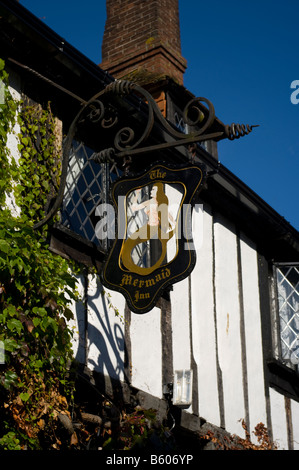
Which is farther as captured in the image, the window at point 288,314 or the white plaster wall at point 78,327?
the window at point 288,314

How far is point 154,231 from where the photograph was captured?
734 centimetres

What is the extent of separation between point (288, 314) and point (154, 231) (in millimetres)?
5362

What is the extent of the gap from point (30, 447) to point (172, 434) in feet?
7.62

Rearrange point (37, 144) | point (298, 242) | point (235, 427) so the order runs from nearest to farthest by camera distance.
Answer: point (37, 144), point (235, 427), point (298, 242)

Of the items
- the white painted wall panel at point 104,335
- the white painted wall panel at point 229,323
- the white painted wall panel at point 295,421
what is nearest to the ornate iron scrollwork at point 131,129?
the white painted wall panel at point 104,335

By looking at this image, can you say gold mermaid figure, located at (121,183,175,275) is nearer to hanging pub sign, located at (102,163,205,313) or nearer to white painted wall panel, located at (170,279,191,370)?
hanging pub sign, located at (102,163,205,313)

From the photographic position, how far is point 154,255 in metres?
9.34

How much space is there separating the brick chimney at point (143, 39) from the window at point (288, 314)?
11.0 feet

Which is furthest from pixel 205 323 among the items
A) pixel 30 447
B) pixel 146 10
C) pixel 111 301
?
pixel 146 10

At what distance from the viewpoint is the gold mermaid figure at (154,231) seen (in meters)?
7.02

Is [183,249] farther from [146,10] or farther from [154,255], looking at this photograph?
[146,10]

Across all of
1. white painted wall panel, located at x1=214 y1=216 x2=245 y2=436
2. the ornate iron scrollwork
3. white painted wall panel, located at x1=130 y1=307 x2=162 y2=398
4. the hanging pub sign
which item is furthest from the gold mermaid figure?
white painted wall panel, located at x1=214 y1=216 x2=245 y2=436

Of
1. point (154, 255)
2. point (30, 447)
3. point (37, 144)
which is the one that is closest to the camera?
point (30, 447)

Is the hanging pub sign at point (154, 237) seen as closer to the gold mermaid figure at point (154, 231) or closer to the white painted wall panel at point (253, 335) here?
the gold mermaid figure at point (154, 231)
